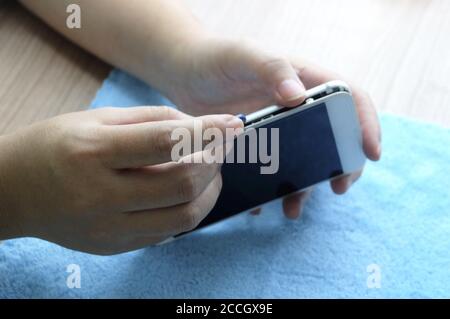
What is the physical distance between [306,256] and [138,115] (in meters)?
0.24

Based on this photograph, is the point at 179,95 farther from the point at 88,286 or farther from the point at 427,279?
the point at 427,279

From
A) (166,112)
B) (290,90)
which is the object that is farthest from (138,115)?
(290,90)

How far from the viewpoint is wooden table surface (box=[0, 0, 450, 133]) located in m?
0.58

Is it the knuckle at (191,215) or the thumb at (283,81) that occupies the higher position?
the thumb at (283,81)

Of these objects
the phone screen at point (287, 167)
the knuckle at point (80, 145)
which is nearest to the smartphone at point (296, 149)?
the phone screen at point (287, 167)

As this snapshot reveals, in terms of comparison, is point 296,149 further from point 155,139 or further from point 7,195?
point 7,195

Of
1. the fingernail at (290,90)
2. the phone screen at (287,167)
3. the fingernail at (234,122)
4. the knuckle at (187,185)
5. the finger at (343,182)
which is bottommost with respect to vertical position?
the finger at (343,182)

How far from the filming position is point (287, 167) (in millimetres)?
509

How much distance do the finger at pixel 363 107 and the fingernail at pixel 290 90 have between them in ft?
0.33

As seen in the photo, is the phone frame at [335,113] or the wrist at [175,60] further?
the wrist at [175,60]

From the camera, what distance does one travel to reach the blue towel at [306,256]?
499mm

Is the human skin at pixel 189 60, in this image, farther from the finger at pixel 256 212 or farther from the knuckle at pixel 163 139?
the knuckle at pixel 163 139

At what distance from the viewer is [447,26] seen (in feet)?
2.14
